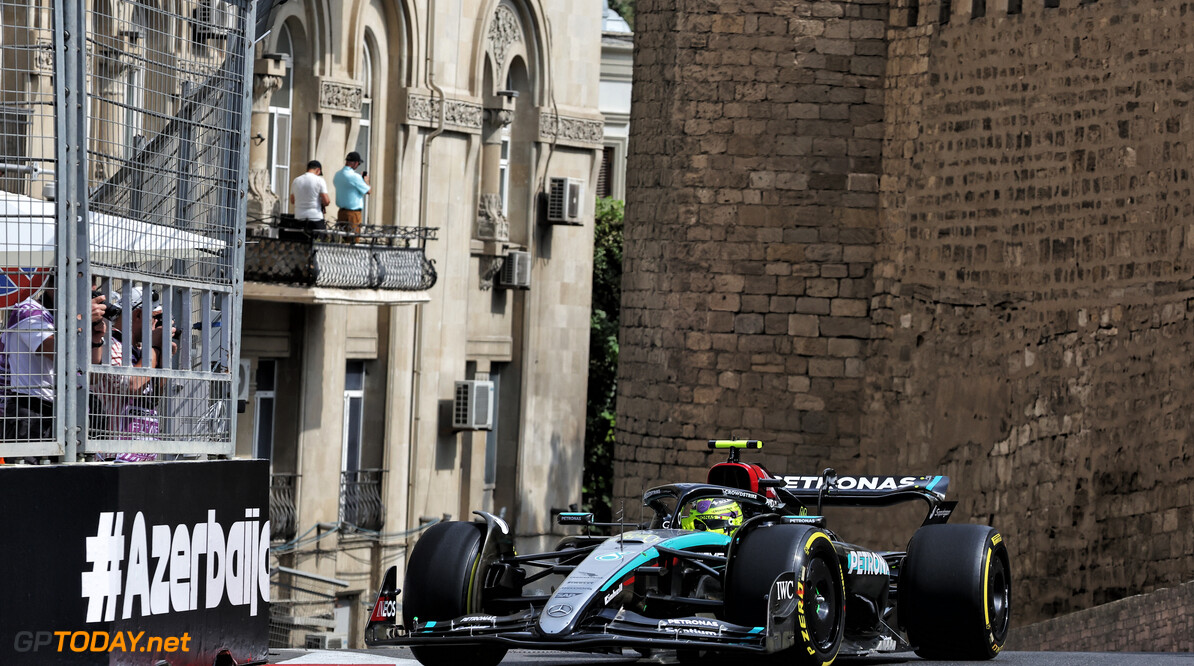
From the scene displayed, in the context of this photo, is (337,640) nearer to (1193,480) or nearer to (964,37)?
(964,37)

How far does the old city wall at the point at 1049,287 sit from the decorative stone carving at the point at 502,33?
13123 millimetres

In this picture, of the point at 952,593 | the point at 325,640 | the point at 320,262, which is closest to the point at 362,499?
the point at 325,640

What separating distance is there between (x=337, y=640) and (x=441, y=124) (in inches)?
292

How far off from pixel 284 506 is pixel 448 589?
685 inches

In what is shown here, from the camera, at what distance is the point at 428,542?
945 centimetres

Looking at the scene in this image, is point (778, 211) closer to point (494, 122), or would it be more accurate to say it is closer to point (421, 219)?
point (421, 219)

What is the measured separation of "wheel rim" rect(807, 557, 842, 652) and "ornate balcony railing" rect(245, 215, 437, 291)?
1520 cm

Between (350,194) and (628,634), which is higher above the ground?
(350,194)

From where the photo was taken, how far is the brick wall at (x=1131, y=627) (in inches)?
517

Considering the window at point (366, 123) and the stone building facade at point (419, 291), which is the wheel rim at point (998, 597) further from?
the window at point (366, 123)

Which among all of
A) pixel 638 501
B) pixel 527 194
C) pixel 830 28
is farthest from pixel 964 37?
pixel 527 194

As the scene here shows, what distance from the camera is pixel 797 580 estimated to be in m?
8.55

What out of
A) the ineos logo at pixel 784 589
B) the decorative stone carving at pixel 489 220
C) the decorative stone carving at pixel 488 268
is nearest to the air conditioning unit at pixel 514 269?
the decorative stone carving at pixel 488 268

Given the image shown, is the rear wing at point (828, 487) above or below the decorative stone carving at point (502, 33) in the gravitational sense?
below
